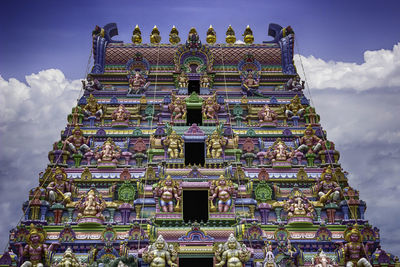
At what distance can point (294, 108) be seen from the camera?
28469 mm

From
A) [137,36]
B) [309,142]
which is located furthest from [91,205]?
[137,36]

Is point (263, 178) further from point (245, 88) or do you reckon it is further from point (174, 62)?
point (174, 62)

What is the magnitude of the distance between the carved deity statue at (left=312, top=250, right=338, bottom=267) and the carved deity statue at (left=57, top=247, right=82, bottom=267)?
30.7 feet

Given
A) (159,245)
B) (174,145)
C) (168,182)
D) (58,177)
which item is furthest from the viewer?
(174,145)

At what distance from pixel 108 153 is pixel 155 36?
1712 cm

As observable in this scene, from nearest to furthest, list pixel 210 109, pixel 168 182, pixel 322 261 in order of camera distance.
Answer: pixel 322 261 → pixel 168 182 → pixel 210 109

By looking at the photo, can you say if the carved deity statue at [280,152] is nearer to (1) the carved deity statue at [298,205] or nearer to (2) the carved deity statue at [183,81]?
(1) the carved deity statue at [298,205]

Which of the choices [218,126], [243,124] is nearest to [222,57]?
[243,124]

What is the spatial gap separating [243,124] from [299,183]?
5.92 metres

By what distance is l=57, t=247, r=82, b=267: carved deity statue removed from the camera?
1855cm

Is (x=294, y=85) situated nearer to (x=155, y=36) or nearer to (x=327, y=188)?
(x=327, y=188)

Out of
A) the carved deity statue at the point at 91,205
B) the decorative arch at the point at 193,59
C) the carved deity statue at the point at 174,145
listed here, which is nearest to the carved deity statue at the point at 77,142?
the carved deity statue at the point at 91,205

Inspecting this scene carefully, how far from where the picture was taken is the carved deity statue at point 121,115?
90.5 feet

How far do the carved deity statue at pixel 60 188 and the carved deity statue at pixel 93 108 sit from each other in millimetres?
5525
